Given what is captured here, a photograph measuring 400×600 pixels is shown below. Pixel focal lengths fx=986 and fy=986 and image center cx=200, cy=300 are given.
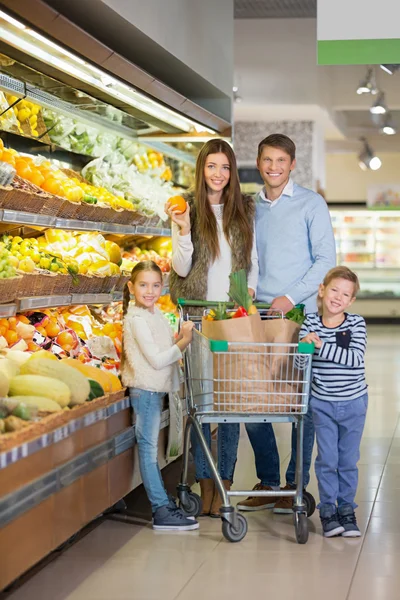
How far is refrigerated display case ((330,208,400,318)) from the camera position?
20500 millimetres

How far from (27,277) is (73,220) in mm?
691

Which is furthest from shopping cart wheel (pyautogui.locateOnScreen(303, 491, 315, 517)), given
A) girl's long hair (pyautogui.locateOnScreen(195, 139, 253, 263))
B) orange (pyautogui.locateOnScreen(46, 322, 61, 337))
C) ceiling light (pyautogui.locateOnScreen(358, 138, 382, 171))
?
ceiling light (pyautogui.locateOnScreen(358, 138, 382, 171))

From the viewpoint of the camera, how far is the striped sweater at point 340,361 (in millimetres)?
4305

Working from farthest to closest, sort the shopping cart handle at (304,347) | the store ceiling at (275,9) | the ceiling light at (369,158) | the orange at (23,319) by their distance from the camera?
the ceiling light at (369,158) < the store ceiling at (275,9) < the orange at (23,319) < the shopping cart handle at (304,347)

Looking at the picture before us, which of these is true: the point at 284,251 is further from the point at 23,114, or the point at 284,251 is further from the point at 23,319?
the point at 23,114

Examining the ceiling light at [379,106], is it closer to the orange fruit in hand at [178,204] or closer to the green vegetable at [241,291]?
the orange fruit in hand at [178,204]

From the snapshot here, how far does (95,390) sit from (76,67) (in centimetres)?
169

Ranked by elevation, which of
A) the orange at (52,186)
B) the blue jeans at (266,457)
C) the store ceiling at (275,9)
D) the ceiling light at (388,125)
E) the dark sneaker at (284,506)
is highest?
the store ceiling at (275,9)

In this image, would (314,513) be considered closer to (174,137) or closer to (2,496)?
(2,496)

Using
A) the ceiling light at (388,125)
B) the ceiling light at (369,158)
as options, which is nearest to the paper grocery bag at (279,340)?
the ceiling light at (388,125)

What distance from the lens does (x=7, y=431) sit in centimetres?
332

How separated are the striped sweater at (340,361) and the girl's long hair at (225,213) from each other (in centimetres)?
67

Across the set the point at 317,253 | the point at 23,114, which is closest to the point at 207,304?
the point at 317,253

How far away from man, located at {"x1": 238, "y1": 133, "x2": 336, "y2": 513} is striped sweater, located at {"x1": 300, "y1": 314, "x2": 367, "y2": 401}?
45 centimetres
